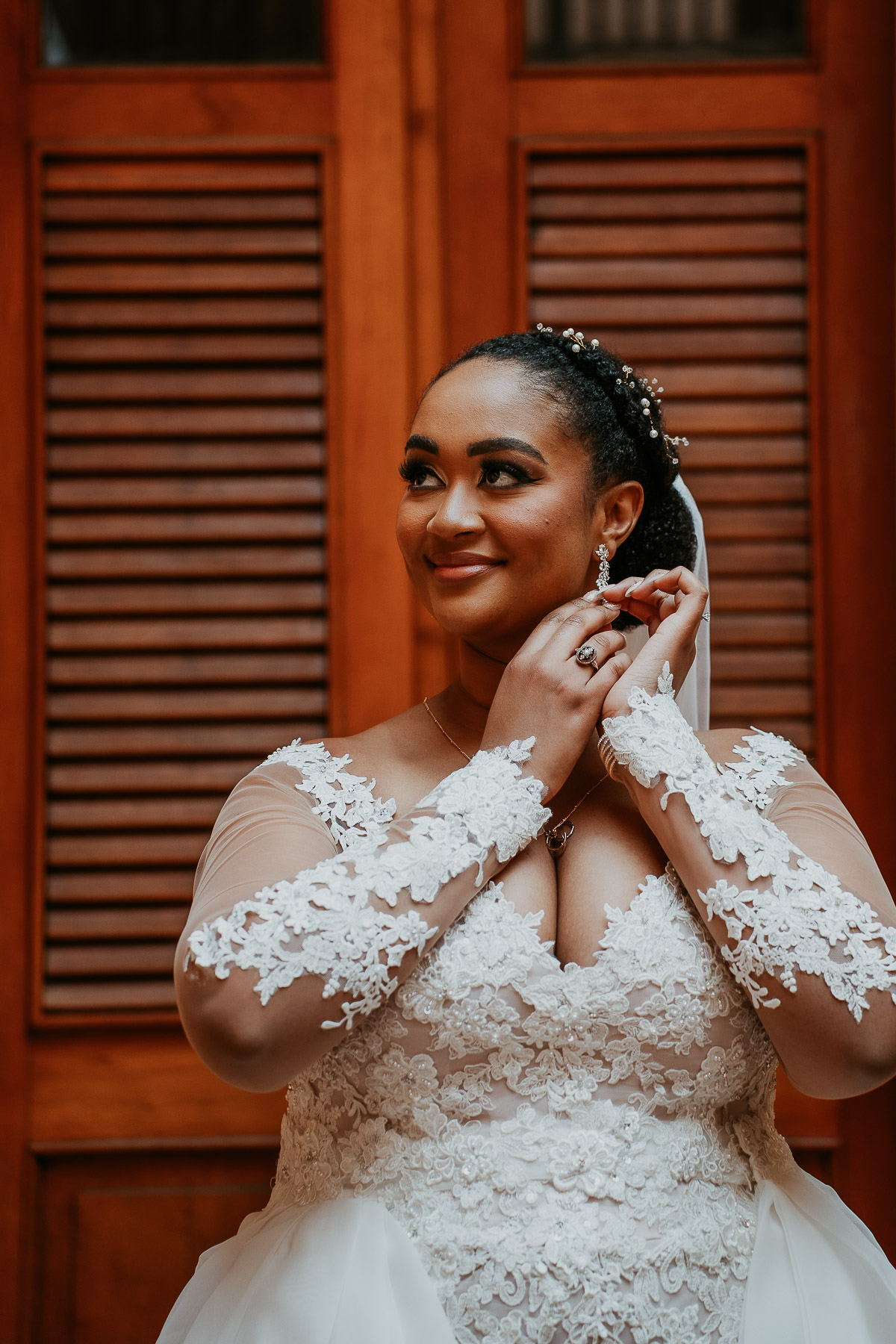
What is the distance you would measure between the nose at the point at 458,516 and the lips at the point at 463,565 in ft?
0.10

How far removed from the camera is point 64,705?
7.15 ft

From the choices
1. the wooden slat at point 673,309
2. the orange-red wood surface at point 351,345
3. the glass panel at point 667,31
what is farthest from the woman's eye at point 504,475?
the glass panel at point 667,31

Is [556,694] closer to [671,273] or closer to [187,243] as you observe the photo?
[671,273]

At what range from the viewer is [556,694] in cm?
137

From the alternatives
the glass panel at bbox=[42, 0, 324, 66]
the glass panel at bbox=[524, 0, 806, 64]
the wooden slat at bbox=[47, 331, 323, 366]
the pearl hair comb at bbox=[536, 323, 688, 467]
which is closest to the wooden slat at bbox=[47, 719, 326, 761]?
the wooden slat at bbox=[47, 331, 323, 366]

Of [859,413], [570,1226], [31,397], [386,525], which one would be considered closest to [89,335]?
[31,397]

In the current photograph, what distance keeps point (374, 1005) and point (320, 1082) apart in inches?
7.6

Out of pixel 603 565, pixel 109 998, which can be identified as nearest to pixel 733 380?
pixel 603 565

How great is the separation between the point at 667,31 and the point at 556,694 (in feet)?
5.26

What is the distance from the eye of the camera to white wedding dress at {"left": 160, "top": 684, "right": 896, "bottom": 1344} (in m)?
1.18

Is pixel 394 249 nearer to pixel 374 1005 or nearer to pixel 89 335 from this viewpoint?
pixel 89 335

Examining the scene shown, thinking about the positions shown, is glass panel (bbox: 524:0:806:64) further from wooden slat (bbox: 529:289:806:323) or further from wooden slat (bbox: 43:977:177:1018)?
wooden slat (bbox: 43:977:177:1018)

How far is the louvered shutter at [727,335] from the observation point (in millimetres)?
2197

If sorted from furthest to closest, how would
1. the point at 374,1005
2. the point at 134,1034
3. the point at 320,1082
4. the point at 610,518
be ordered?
the point at 134,1034
the point at 610,518
the point at 320,1082
the point at 374,1005
